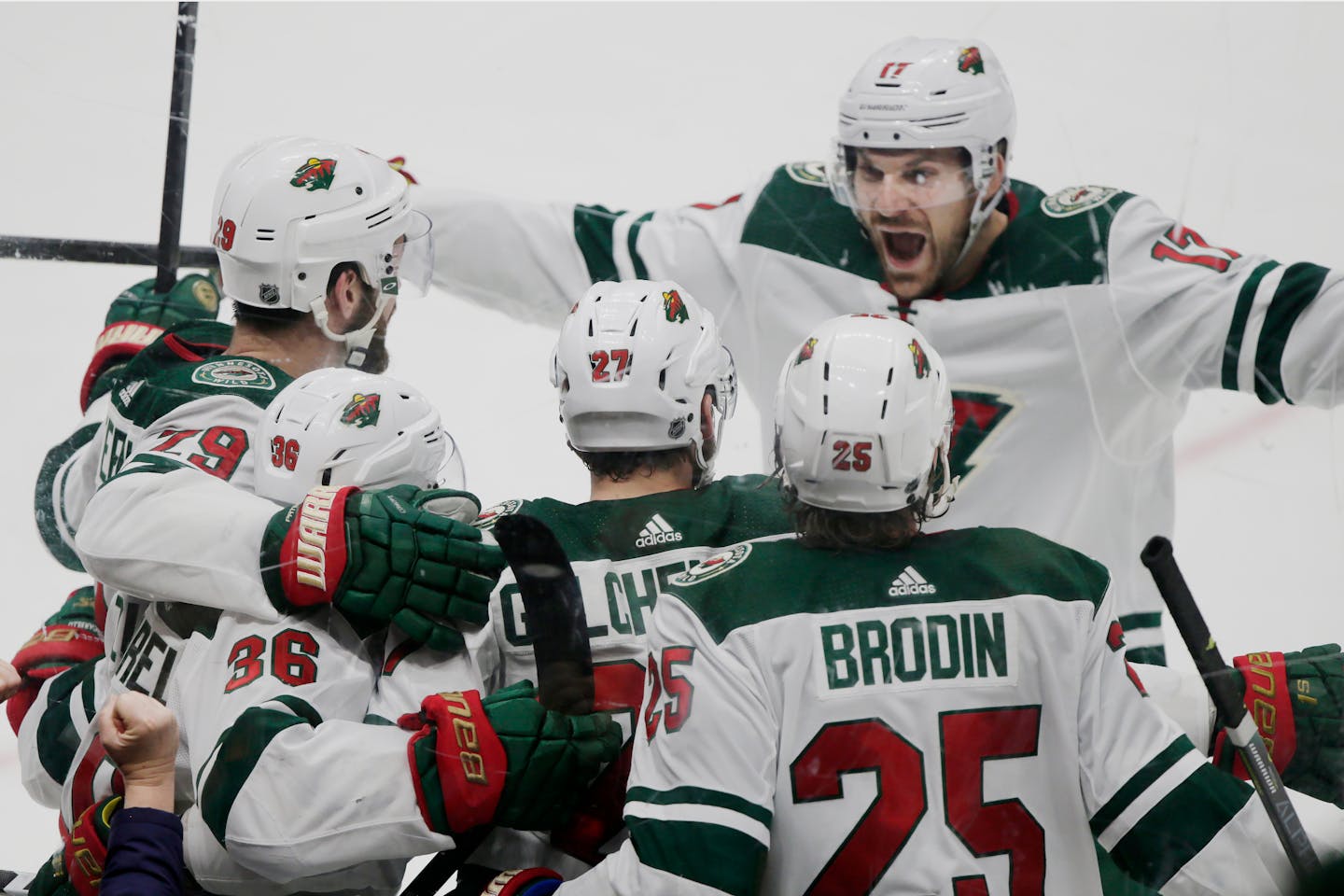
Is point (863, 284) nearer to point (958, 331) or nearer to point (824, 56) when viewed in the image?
point (958, 331)

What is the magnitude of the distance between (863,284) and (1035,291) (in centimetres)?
23

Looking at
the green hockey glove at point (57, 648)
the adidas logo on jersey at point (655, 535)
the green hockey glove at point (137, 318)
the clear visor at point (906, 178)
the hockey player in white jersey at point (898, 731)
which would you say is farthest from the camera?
the green hockey glove at point (137, 318)

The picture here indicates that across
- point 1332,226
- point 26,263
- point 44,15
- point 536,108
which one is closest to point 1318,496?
point 1332,226

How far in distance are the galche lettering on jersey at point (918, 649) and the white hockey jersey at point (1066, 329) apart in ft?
0.98

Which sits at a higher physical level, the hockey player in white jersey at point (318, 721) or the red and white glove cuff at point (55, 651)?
the hockey player in white jersey at point (318, 721)

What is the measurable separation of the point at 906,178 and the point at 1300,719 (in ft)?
2.93

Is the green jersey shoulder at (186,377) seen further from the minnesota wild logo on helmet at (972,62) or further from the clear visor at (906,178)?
the minnesota wild logo on helmet at (972,62)

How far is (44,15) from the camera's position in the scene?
2.84 metres

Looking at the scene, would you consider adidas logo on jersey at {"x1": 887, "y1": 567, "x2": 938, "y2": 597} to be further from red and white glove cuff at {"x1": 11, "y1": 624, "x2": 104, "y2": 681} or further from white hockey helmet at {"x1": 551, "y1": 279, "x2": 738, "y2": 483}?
red and white glove cuff at {"x1": 11, "y1": 624, "x2": 104, "y2": 681}

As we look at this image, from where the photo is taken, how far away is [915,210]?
7.09 feet

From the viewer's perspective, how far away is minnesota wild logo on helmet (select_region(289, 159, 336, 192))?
7.00ft

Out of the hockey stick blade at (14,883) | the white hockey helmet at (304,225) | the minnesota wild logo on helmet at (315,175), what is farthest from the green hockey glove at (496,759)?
the hockey stick blade at (14,883)

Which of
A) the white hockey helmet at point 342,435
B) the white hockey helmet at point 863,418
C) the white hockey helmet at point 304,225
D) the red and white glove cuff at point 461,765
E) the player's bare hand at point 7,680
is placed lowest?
the player's bare hand at point 7,680

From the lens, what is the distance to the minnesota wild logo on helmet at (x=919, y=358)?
1.49m
